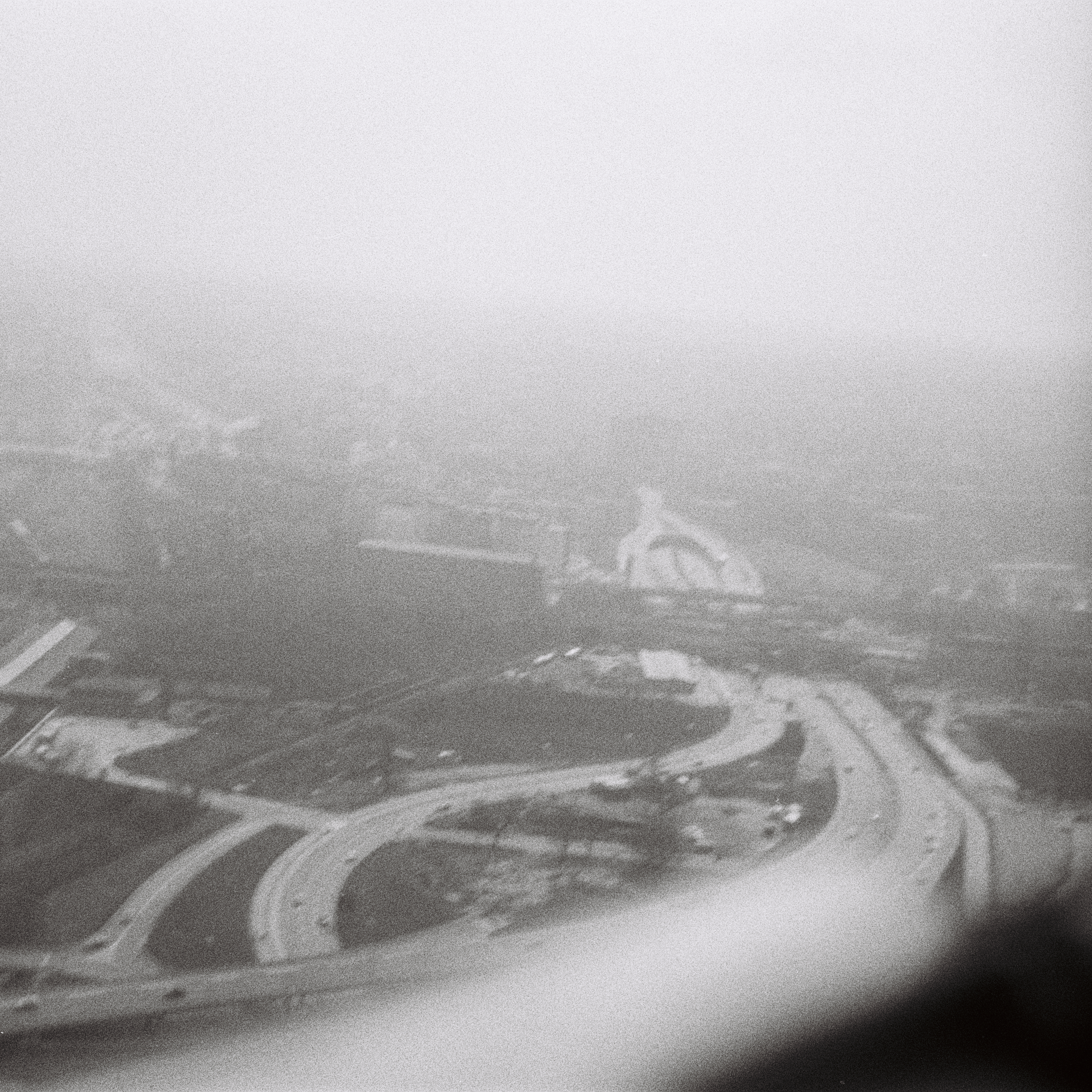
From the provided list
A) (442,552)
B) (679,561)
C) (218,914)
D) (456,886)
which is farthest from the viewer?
(679,561)

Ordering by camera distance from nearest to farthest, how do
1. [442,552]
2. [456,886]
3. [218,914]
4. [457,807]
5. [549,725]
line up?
[218,914] → [456,886] → [457,807] → [549,725] → [442,552]

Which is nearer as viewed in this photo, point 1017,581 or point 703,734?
point 703,734

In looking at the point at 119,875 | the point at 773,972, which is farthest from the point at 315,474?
the point at 773,972

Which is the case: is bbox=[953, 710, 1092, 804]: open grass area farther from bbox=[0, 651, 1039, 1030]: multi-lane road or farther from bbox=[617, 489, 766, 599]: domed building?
bbox=[617, 489, 766, 599]: domed building

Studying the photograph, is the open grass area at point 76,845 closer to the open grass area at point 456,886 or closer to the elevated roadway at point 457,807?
the elevated roadway at point 457,807

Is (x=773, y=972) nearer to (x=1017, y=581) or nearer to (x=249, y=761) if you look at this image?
(x=249, y=761)

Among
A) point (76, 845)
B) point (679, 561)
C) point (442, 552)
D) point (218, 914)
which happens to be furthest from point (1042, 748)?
point (76, 845)

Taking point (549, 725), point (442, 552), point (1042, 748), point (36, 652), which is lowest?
point (1042, 748)

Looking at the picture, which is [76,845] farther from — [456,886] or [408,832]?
[456,886]
